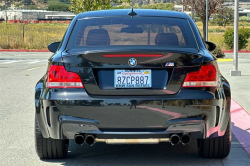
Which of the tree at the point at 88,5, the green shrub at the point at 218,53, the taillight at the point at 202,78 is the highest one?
the tree at the point at 88,5

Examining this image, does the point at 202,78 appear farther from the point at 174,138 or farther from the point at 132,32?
the point at 132,32

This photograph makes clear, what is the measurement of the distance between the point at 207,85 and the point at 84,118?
124 centimetres

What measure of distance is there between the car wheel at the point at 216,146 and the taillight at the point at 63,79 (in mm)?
1565

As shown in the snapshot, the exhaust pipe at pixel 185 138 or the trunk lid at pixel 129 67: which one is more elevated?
the trunk lid at pixel 129 67

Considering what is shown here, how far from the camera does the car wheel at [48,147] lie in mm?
5613

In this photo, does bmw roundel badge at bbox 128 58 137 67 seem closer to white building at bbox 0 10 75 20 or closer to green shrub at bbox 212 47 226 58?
green shrub at bbox 212 47 226 58

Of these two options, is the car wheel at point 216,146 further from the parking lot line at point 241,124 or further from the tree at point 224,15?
the tree at point 224,15

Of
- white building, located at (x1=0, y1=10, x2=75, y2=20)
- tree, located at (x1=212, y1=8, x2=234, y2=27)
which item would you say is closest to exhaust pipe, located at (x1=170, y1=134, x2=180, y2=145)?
tree, located at (x1=212, y1=8, x2=234, y2=27)

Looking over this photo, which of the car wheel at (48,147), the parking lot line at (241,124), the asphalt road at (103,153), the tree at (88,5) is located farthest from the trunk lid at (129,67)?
the tree at (88,5)

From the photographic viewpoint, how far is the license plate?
5.10 meters

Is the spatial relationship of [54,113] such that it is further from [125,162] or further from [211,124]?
[211,124]

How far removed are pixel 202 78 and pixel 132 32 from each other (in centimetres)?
112

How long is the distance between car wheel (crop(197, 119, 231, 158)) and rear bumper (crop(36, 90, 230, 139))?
0.56 meters

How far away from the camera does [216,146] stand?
18.8ft
